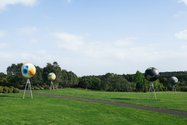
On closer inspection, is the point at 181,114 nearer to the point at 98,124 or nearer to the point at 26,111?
the point at 98,124

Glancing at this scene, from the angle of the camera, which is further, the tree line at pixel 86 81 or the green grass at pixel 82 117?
the tree line at pixel 86 81

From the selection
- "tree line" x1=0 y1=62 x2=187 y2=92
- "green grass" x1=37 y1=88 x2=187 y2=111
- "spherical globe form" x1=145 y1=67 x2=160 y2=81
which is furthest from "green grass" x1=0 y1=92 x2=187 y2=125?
"tree line" x1=0 y1=62 x2=187 y2=92

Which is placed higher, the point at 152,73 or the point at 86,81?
the point at 86,81

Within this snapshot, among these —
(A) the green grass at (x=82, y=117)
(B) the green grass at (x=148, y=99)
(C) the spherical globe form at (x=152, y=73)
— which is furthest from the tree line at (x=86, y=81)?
(A) the green grass at (x=82, y=117)

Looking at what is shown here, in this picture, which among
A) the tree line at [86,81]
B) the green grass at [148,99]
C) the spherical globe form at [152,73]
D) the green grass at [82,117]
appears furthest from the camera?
the tree line at [86,81]

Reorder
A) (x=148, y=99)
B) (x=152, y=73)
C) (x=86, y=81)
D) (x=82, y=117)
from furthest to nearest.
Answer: (x=86, y=81) → (x=148, y=99) → (x=152, y=73) → (x=82, y=117)

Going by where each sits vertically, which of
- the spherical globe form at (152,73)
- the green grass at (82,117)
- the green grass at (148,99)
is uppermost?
the spherical globe form at (152,73)

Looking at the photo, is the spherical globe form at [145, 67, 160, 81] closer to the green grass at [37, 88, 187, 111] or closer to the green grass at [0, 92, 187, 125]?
the green grass at [37, 88, 187, 111]

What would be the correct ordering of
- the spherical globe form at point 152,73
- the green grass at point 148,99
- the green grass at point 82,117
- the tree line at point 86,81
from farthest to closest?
the tree line at point 86,81 → the spherical globe form at point 152,73 → the green grass at point 148,99 → the green grass at point 82,117

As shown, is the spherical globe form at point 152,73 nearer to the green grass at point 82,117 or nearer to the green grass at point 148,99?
the green grass at point 148,99

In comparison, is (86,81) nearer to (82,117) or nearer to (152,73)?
(152,73)

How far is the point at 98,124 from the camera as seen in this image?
19.4m

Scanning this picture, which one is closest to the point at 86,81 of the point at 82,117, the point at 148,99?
the point at 148,99

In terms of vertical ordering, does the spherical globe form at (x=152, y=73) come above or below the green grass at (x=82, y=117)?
above
